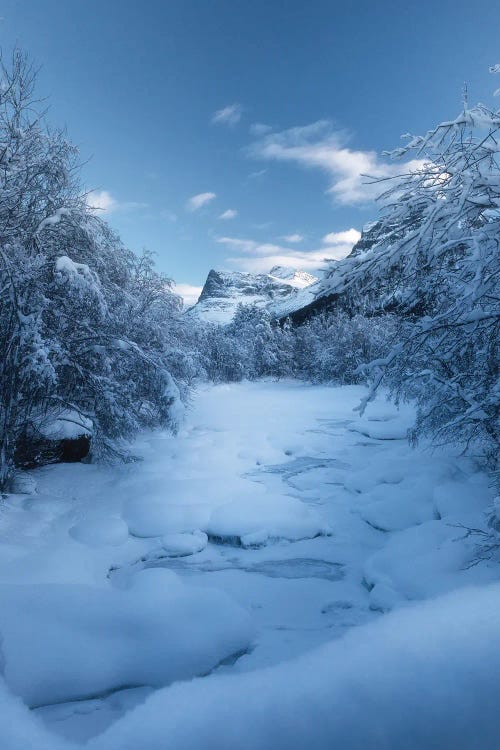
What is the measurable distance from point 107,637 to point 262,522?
2357 mm

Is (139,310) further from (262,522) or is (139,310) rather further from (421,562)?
(421,562)

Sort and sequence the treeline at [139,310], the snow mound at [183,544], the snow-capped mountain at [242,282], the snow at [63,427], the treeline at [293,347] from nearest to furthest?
the treeline at [139,310]
the snow mound at [183,544]
the snow at [63,427]
the treeline at [293,347]
the snow-capped mountain at [242,282]

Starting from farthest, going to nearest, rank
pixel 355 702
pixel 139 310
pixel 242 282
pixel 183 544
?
pixel 242 282 → pixel 139 310 → pixel 183 544 → pixel 355 702

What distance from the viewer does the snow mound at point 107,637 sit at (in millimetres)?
2000

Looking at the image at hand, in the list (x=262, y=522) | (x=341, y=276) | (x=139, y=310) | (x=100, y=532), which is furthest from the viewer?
(x=139, y=310)

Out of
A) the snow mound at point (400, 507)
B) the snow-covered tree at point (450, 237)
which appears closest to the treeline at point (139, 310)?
the snow-covered tree at point (450, 237)

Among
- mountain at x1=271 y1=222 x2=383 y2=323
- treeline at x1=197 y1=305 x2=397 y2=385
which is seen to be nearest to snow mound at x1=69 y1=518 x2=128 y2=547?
mountain at x1=271 y1=222 x2=383 y2=323

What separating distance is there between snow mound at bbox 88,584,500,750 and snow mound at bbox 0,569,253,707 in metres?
1.07

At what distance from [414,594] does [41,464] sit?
5.38 meters

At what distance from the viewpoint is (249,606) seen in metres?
2.90

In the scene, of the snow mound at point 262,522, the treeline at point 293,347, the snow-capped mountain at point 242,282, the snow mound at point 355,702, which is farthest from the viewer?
the snow-capped mountain at point 242,282

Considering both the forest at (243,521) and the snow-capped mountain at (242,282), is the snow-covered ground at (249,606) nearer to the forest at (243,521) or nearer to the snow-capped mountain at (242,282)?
the forest at (243,521)

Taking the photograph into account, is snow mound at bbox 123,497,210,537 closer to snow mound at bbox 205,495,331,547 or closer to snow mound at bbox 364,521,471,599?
snow mound at bbox 205,495,331,547

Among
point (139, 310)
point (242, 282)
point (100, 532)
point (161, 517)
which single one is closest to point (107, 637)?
point (100, 532)
